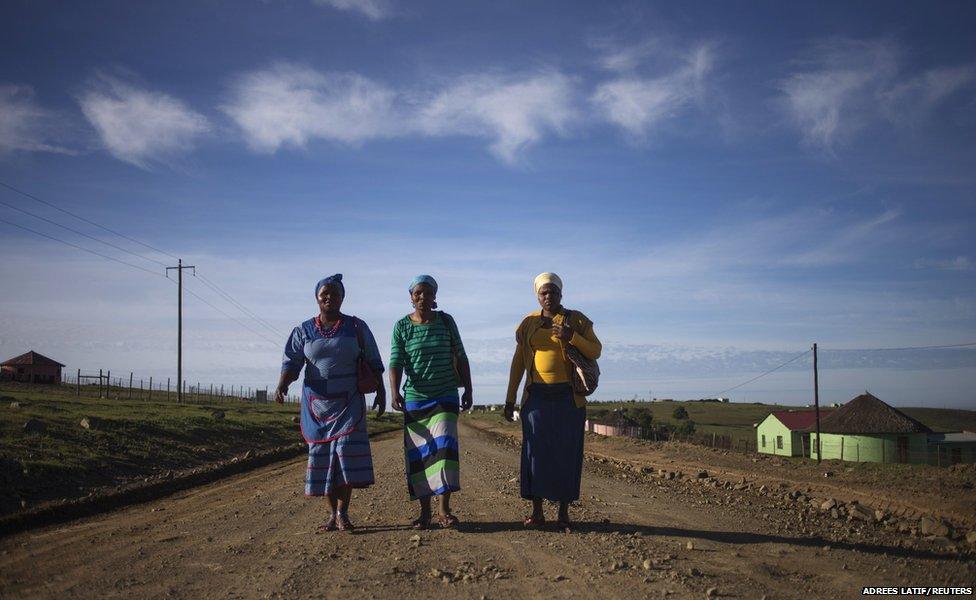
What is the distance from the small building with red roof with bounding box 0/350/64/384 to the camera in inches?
2499

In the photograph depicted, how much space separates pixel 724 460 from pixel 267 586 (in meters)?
12.7

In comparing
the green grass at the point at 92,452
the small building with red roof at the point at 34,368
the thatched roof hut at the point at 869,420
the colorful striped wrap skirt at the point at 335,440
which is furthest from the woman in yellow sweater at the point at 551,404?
the small building with red roof at the point at 34,368

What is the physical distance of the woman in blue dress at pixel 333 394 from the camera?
6371 millimetres

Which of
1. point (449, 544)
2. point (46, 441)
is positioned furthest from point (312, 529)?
point (46, 441)

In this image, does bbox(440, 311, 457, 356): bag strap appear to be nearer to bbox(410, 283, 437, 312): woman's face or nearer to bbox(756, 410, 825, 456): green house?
bbox(410, 283, 437, 312): woman's face

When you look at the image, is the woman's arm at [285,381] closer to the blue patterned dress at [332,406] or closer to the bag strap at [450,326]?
the blue patterned dress at [332,406]

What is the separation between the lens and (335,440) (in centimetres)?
Result: 643

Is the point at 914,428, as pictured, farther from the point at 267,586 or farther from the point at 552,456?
the point at 267,586

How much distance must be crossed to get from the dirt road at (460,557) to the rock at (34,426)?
238 inches

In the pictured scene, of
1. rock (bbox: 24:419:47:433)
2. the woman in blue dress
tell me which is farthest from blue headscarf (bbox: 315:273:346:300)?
rock (bbox: 24:419:47:433)

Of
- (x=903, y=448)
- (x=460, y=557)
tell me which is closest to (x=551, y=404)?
(x=460, y=557)

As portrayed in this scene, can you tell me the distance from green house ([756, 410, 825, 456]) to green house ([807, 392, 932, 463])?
342cm

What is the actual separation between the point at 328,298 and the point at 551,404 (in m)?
2.31

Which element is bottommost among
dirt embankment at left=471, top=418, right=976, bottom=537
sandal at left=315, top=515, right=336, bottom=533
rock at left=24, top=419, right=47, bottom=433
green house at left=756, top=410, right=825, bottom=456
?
green house at left=756, top=410, right=825, bottom=456
